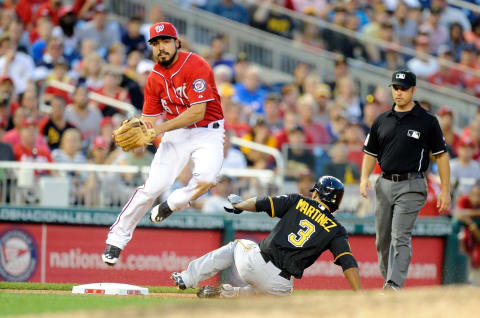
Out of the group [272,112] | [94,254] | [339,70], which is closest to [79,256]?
[94,254]

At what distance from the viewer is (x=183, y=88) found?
9406 millimetres

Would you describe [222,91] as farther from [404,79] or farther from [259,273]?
[259,273]

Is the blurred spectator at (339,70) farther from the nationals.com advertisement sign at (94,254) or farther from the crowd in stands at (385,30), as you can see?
the nationals.com advertisement sign at (94,254)

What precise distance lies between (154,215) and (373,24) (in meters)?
10.8

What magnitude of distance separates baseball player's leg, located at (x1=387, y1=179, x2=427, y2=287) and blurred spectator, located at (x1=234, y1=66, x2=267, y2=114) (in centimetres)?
720

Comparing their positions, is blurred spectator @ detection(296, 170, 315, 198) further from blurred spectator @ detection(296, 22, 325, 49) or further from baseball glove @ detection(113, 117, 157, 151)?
blurred spectator @ detection(296, 22, 325, 49)

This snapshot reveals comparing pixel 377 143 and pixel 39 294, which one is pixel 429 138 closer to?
pixel 377 143

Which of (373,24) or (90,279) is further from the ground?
(373,24)

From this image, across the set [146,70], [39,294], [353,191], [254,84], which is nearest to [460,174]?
[353,191]

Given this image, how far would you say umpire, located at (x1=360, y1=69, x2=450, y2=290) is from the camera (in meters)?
9.52

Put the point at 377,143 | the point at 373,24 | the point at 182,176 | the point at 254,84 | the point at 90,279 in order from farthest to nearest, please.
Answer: the point at 373,24 < the point at 254,84 < the point at 182,176 < the point at 90,279 < the point at 377,143

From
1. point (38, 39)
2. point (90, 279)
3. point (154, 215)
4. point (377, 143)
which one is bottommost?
point (90, 279)

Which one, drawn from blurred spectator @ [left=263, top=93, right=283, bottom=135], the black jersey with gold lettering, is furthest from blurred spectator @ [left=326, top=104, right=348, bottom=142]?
the black jersey with gold lettering

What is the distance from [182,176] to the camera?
13477 millimetres
